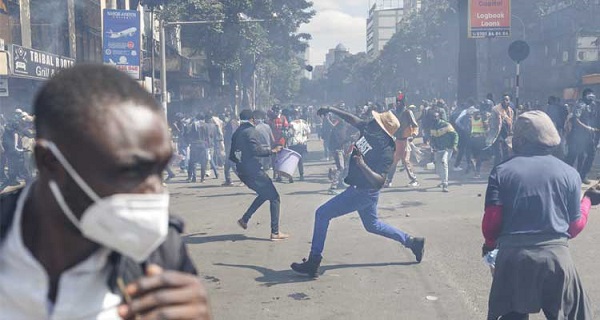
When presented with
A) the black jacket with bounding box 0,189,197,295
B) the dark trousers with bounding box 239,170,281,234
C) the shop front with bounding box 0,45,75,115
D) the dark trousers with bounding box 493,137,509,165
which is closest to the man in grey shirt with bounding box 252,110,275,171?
the dark trousers with bounding box 239,170,281,234

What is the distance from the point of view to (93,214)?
134 cm

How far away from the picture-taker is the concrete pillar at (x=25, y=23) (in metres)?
20.4

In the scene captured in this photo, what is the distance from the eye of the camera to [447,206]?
1138 centimetres

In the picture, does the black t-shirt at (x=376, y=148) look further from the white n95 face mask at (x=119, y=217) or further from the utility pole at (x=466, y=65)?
the utility pole at (x=466, y=65)

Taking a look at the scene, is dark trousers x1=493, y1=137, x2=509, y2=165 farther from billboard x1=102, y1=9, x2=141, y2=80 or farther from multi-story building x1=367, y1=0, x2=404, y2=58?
multi-story building x1=367, y1=0, x2=404, y2=58

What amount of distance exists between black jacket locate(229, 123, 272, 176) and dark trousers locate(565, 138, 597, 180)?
6.95m

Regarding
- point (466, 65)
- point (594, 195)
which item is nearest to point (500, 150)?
point (466, 65)

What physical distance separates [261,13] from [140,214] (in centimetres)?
3386

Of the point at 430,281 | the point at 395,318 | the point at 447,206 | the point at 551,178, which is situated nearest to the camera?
the point at 551,178

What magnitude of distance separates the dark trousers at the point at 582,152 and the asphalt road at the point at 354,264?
2566 mm

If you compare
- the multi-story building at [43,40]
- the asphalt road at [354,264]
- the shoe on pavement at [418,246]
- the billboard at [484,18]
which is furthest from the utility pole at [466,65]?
the shoe on pavement at [418,246]

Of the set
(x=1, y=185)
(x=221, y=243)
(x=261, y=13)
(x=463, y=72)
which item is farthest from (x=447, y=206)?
(x=261, y=13)

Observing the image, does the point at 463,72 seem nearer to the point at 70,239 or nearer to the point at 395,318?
the point at 395,318

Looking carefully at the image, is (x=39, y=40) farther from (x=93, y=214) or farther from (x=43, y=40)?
(x=93, y=214)
